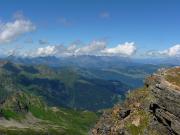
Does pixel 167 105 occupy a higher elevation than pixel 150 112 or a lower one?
higher

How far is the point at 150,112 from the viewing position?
75.1m

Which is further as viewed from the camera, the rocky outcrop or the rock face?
the rock face

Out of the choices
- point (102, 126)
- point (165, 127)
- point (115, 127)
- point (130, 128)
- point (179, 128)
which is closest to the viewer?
point (179, 128)

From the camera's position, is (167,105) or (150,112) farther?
(150,112)

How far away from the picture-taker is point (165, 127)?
227 ft

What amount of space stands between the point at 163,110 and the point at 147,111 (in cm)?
910

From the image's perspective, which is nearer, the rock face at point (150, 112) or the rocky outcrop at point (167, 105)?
the rocky outcrop at point (167, 105)

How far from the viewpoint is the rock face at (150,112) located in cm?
6638

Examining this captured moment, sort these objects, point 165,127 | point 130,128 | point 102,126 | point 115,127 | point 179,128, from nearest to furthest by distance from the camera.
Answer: point 179,128, point 165,127, point 130,128, point 115,127, point 102,126

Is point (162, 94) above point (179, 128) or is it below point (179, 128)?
above

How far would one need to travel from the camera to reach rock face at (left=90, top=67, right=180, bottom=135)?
6638cm

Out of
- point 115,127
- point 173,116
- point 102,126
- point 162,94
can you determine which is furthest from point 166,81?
point 102,126

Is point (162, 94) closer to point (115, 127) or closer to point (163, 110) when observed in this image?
point (163, 110)

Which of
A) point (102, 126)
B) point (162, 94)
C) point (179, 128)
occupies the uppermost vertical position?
point (162, 94)
